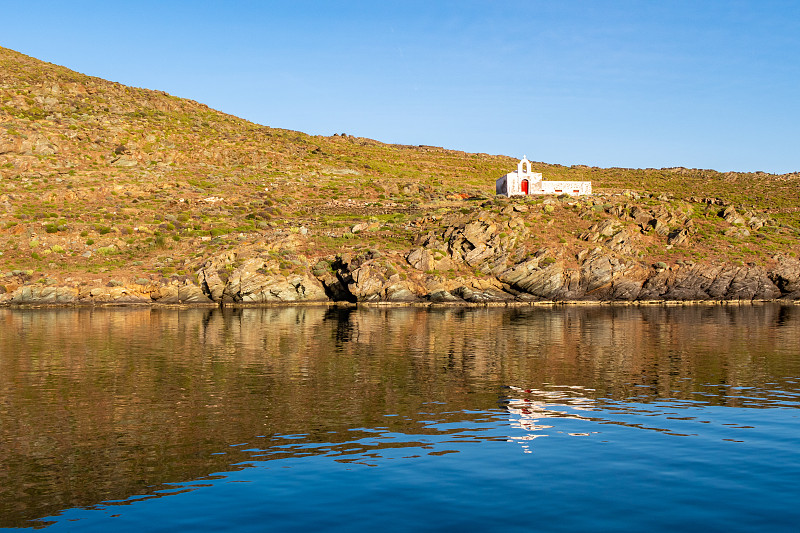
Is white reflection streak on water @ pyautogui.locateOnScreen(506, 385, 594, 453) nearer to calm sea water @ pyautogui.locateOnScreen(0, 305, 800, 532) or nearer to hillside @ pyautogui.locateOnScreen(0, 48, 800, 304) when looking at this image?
calm sea water @ pyautogui.locateOnScreen(0, 305, 800, 532)

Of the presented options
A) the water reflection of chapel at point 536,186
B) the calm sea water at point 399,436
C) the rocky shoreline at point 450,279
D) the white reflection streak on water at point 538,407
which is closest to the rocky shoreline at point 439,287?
the rocky shoreline at point 450,279

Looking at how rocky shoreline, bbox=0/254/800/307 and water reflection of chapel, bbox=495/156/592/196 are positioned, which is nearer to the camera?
rocky shoreline, bbox=0/254/800/307

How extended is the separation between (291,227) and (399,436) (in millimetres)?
77883

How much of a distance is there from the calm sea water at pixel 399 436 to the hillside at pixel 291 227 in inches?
1508

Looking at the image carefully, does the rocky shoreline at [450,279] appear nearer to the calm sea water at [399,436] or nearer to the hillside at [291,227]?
the hillside at [291,227]

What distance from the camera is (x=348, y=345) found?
37.8 metres

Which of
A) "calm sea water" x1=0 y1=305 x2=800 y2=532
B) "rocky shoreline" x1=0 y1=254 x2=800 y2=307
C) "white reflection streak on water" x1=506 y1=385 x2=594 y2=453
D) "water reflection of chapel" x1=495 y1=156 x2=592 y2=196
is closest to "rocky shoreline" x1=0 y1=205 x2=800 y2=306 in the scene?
"rocky shoreline" x1=0 y1=254 x2=800 y2=307

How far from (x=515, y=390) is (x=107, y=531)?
16.2 meters

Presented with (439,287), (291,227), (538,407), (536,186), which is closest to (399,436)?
(538,407)

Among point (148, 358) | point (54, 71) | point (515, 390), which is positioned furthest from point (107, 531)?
point (54, 71)

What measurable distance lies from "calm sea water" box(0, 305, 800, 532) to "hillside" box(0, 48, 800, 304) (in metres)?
38.3

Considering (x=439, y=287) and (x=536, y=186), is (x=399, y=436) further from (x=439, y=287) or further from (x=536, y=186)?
(x=536, y=186)

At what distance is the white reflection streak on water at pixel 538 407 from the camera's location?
58.3ft

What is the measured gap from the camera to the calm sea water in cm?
1198
